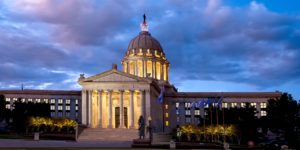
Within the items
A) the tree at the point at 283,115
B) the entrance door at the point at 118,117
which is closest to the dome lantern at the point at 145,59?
the entrance door at the point at 118,117

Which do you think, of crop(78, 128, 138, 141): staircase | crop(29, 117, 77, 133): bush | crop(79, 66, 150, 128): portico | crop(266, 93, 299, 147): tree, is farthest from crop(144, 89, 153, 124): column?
crop(266, 93, 299, 147): tree

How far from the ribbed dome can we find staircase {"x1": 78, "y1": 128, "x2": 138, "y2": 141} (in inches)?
2278

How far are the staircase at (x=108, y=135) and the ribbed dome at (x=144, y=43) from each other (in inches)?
2278

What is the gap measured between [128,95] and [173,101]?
124 ft

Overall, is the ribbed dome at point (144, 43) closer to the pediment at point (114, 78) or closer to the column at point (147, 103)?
the pediment at point (114, 78)

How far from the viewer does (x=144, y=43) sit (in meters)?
152

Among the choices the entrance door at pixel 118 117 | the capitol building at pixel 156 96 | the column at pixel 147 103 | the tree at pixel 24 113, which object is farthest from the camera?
the capitol building at pixel 156 96

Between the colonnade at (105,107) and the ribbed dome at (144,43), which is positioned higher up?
the ribbed dome at (144,43)

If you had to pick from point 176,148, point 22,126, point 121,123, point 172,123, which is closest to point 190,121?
point 172,123

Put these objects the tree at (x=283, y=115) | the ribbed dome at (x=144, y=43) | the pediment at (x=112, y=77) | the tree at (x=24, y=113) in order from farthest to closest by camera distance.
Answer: the ribbed dome at (x=144, y=43)
the pediment at (x=112, y=77)
the tree at (x=24, y=113)
the tree at (x=283, y=115)

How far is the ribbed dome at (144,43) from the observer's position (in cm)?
15138

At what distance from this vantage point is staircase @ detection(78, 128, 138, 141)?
89.3m

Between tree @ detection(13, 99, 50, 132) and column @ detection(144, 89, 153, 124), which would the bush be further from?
column @ detection(144, 89, 153, 124)

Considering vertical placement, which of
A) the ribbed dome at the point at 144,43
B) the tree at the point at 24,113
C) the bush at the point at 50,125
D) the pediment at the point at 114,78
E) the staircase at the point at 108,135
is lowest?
the staircase at the point at 108,135
